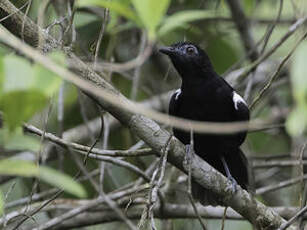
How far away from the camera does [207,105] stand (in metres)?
4.64

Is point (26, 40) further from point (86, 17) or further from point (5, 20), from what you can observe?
point (86, 17)

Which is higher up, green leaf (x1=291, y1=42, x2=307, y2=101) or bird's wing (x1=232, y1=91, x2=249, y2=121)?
bird's wing (x1=232, y1=91, x2=249, y2=121)

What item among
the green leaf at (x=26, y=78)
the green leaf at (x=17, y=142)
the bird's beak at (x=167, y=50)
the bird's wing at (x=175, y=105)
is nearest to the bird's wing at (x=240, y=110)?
the bird's wing at (x=175, y=105)

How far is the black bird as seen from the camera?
459 cm

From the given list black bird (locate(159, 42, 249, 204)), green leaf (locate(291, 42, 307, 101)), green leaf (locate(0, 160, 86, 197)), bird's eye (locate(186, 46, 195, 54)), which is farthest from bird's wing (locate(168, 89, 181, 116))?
green leaf (locate(291, 42, 307, 101))

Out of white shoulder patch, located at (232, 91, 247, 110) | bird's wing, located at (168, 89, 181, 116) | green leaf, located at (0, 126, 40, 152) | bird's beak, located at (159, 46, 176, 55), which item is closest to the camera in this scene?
green leaf, located at (0, 126, 40, 152)

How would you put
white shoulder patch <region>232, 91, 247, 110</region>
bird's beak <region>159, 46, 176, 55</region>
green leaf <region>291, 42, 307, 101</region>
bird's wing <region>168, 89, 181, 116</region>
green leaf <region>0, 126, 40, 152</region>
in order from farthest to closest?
bird's wing <region>168, 89, 181, 116</region>, white shoulder patch <region>232, 91, 247, 110</region>, bird's beak <region>159, 46, 176, 55</region>, green leaf <region>0, 126, 40, 152</region>, green leaf <region>291, 42, 307, 101</region>

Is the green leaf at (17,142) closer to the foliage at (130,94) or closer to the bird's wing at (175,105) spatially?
the foliage at (130,94)

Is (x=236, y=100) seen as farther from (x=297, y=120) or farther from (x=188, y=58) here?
(x=297, y=120)

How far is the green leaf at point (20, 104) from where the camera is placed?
1.66m

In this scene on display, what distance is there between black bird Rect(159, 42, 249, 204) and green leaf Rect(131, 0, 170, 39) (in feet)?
9.11

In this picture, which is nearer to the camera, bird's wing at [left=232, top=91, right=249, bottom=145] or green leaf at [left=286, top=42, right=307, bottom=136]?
green leaf at [left=286, top=42, right=307, bottom=136]

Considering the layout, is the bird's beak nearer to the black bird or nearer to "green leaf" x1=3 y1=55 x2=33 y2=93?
the black bird

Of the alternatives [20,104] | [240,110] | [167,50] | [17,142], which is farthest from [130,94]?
[20,104]
